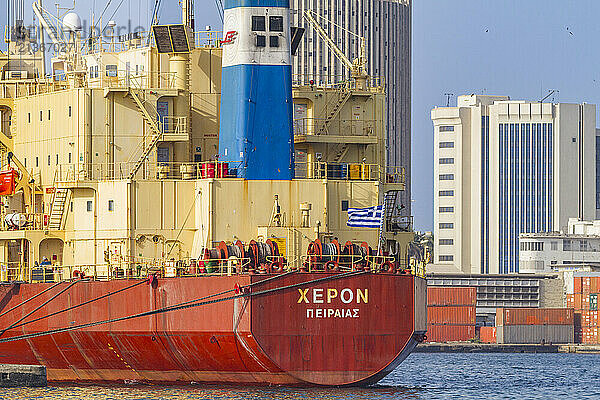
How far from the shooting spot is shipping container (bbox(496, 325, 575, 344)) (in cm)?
10356

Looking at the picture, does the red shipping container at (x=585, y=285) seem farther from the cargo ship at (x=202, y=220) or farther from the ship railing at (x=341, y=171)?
the ship railing at (x=341, y=171)

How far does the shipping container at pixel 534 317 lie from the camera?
10412 centimetres

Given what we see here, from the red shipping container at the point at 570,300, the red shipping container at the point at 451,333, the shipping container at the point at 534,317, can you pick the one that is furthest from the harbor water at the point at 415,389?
the red shipping container at the point at 570,300

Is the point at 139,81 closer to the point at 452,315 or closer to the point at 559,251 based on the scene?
the point at 452,315

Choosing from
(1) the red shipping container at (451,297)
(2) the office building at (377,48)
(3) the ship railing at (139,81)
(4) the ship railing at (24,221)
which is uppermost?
(2) the office building at (377,48)

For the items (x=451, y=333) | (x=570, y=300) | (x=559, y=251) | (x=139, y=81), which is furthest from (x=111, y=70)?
(x=559, y=251)

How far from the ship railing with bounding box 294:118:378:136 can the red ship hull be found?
748cm

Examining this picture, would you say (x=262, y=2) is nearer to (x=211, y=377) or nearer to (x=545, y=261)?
(x=211, y=377)

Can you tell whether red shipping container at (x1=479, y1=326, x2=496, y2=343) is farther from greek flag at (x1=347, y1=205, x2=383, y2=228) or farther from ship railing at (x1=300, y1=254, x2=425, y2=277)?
ship railing at (x1=300, y1=254, x2=425, y2=277)

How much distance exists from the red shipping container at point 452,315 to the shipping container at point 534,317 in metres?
2.38

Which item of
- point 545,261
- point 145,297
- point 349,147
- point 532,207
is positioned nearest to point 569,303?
point 545,261

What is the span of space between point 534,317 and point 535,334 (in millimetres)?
1298

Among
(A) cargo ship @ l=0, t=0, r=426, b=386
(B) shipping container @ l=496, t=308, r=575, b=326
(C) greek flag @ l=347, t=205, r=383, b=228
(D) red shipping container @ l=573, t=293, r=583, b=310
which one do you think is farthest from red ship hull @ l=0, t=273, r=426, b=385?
(D) red shipping container @ l=573, t=293, r=583, b=310

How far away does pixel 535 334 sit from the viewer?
4102 inches
